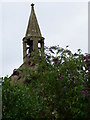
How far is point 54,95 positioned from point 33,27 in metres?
13.8

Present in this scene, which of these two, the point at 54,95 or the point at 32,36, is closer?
the point at 54,95

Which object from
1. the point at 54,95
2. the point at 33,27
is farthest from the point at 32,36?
the point at 54,95

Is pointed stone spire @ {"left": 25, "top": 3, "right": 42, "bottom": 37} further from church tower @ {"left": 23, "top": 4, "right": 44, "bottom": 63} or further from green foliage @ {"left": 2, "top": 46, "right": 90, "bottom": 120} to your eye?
green foliage @ {"left": 2, "top": 46, "right": 90, "bottom": 120}

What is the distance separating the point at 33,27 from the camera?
902 inches

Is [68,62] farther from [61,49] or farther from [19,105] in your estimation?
[19,105]

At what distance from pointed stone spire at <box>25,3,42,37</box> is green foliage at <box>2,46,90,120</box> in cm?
1218

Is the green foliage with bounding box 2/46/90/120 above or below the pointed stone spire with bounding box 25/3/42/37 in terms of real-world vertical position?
below

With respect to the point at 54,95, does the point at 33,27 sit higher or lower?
higher

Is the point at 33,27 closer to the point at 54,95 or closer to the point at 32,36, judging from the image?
the point at 32,36

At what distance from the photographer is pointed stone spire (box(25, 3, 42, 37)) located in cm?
2235

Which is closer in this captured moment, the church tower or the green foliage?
the green foliage

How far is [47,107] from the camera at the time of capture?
948 cm

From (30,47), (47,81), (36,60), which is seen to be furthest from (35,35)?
(47,81)

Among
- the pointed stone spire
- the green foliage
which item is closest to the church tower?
the pointed stone spire
